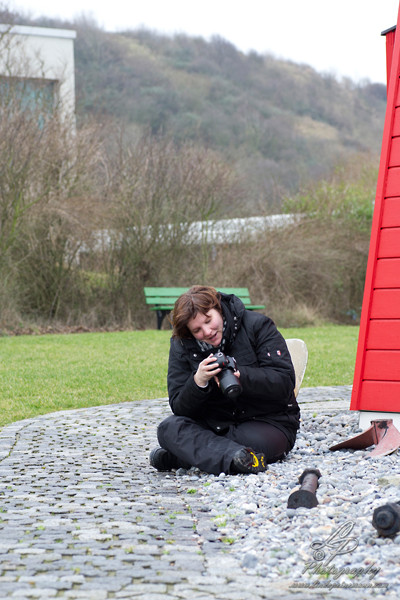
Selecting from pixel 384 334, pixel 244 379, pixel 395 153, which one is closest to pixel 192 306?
pixel 244 379

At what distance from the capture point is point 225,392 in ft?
14.0

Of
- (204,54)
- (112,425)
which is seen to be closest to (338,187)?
(112,425)

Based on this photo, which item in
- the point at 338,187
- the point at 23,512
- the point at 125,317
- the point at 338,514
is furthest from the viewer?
the point at 338,187

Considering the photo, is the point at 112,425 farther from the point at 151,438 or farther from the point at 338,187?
the point at 338,187

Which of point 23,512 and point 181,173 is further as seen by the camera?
point 181,173

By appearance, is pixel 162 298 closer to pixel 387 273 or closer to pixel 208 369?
pixel 387 273

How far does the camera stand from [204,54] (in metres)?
72.4

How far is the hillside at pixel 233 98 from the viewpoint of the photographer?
4925cm

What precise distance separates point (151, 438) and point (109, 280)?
11907 millimetres

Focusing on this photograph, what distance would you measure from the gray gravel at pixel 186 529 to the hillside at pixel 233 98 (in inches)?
1340

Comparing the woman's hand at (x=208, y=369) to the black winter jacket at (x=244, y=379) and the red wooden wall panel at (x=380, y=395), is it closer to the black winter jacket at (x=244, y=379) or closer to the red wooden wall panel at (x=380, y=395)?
the black winter jacket at (x=244, y=379)

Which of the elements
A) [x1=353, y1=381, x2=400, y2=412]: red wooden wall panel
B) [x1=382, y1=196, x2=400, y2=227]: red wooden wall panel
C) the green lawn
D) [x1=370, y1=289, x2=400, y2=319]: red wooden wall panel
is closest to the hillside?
the green lawn

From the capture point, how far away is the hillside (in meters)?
49.2

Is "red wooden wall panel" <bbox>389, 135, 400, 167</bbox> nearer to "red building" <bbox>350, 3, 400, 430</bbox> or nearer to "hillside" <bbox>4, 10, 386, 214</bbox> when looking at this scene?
"red building" <bbox>350, 3, 400, 430</bbox>
